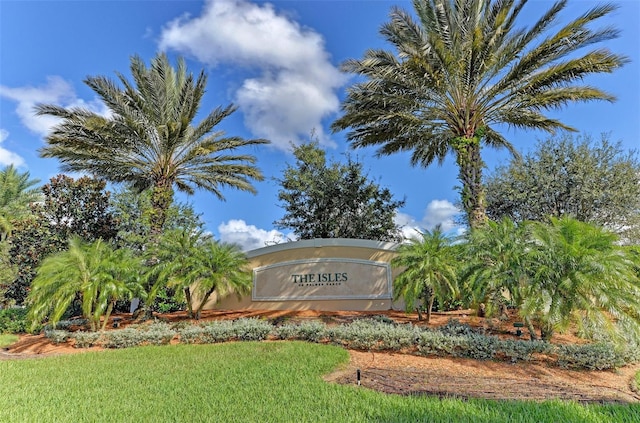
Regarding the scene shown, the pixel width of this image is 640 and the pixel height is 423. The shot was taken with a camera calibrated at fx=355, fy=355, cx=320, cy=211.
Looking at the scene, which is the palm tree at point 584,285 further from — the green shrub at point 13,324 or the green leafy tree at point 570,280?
the green shrub at point 13,324

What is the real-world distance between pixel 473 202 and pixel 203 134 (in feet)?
34.2

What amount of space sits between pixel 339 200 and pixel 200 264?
9915mm

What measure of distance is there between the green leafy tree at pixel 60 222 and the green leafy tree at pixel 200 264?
5322mm

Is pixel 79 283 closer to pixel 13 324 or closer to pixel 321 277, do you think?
pixel 13 324

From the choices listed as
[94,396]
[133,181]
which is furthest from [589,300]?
[133,181]

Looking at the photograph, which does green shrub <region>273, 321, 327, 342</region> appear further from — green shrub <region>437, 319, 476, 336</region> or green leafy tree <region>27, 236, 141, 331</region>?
green leafy tree <region>27, 236, 141, 331</region>

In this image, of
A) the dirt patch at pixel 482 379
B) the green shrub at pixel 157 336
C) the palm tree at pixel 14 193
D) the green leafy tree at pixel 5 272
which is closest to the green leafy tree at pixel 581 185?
the dirt patch at pixel 482 379

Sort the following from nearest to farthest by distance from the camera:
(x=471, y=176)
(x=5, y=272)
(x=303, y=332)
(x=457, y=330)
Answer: (x=457, y=330) < (x=303, y=332) < (x=471, y=176) < (x=5, y=272)

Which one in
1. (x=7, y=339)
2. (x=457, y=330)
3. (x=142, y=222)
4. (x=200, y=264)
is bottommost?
(x=7, y=339)

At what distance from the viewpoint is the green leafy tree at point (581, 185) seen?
50.6ft

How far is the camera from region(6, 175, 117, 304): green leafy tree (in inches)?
564

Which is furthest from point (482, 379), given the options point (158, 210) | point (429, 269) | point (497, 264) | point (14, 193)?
point (14, 193)

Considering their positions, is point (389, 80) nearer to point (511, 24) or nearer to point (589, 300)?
point (511, 24)

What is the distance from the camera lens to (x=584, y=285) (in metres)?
6.46
